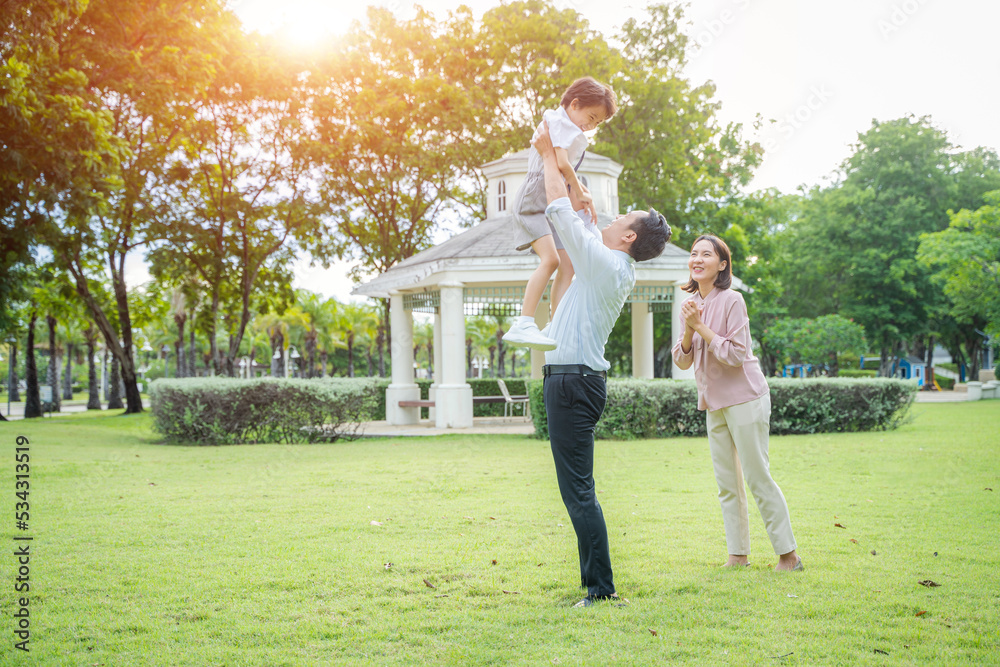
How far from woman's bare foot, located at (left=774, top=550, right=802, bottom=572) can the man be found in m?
1.44

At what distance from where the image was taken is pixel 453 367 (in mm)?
16703

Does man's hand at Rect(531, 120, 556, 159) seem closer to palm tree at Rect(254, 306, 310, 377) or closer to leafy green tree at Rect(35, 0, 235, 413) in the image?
leafy green tree at Rect(35, 0, 235, 413)

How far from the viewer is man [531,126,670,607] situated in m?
3.67

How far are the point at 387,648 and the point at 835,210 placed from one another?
4283 centimetres

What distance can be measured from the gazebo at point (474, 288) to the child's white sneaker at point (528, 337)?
11.6m

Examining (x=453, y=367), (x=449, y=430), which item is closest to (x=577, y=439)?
(x=449, y=430)

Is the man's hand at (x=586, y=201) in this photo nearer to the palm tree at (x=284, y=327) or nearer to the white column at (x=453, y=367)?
the white column at (x=453, y=367)

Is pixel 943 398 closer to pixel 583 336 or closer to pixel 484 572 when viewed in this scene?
pixel 484 572

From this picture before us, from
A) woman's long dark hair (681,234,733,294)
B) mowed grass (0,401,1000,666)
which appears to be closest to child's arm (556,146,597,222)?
woman's long dark hair (681,234,733,294)

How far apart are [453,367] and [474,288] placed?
1.93 m

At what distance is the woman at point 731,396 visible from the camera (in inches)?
176

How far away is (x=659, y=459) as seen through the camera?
10.9m

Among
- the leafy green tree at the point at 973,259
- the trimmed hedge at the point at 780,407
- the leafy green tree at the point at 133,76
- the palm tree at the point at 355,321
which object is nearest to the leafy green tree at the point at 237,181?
the leafy green tree at the point at 133,76

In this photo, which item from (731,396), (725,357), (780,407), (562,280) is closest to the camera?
(562,280)
